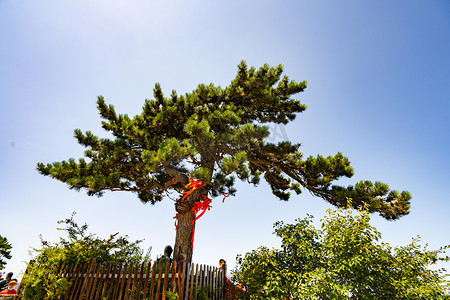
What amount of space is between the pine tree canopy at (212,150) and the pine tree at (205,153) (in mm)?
27

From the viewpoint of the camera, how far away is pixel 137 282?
527cm

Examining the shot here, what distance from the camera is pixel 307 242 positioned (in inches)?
179

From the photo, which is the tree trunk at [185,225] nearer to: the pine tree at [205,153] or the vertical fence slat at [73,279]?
the pine tree at [205,153]

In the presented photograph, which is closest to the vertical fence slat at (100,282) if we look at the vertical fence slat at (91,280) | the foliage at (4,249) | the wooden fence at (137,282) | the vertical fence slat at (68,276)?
the wooden fence at (137,282)

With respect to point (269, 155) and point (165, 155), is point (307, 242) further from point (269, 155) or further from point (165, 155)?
point (165, 155)

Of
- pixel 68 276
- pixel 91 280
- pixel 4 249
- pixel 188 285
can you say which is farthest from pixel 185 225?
pixel 4 249

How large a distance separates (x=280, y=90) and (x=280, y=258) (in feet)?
19.5

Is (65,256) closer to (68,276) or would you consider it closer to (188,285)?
(68,276)

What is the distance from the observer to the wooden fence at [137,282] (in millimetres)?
4723

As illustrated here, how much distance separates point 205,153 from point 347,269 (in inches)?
184

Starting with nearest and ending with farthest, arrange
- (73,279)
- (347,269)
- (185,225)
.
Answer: (347,269) < (73,279) < (185,225)

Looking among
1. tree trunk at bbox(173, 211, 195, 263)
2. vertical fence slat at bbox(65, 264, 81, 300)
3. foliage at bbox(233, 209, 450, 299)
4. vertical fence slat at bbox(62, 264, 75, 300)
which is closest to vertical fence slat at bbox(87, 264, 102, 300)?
vertical fence slat at bbox(65, 264, 81, 300)

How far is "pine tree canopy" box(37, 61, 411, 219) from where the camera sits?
Answer: 20.6 feet

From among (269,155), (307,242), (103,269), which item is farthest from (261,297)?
(269,155)
